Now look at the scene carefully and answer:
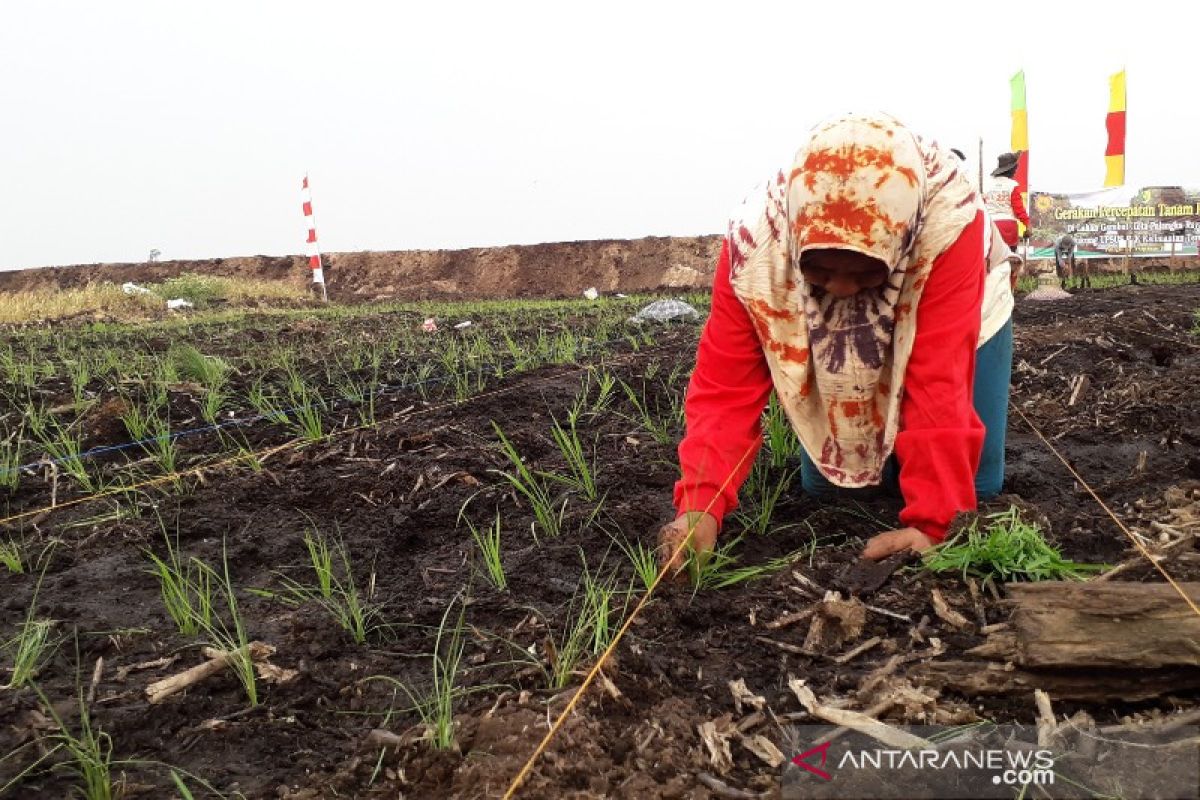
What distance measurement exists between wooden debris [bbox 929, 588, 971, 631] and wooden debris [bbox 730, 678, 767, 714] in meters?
0.39

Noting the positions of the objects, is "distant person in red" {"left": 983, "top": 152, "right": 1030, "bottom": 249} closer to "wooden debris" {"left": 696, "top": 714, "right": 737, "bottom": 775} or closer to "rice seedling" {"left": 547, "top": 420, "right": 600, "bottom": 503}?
"rice seedling" {"left": 547, "top": 420, "right": 600, "bottom": 503}

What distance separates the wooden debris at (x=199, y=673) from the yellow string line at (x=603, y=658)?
24.8 inches

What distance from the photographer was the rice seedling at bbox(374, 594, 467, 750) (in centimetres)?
125

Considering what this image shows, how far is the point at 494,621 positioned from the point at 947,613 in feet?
2.78

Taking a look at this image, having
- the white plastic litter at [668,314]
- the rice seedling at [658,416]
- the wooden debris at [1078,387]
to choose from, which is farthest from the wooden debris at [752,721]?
the white plastic litter at [668,314]

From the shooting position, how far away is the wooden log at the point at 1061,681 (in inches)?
49.6

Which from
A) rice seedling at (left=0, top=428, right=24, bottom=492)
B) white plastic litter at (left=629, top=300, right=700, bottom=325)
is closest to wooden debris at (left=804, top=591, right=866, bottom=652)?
rice seedling at (left=0, top=428, right=24, bottom=492)

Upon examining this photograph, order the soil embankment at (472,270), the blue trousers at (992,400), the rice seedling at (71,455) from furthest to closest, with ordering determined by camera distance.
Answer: the soil embankment at (472,270)
the rice seedling at (71,455)
the blue trousers at (992,400)

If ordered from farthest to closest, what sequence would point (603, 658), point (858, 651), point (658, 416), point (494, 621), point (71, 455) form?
point (658, 416)
point (71, 455)
point (494, 621)
point (858, 651)
point (603, 658)

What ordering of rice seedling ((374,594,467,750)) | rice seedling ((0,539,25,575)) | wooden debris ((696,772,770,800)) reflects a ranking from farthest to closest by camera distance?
rice seedling ((0,539,25,575)) → rice seedling ((374,594,467,750)) → wooden debris ((696,772,770,800))

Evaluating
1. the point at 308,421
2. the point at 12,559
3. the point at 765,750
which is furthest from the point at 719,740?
the point at 308,421

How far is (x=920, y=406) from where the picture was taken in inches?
72.2

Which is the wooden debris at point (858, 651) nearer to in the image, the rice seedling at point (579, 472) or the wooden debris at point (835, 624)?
the wooden debris at point (835, 624)

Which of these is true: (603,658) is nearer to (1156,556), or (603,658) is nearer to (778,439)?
(1156,556)
